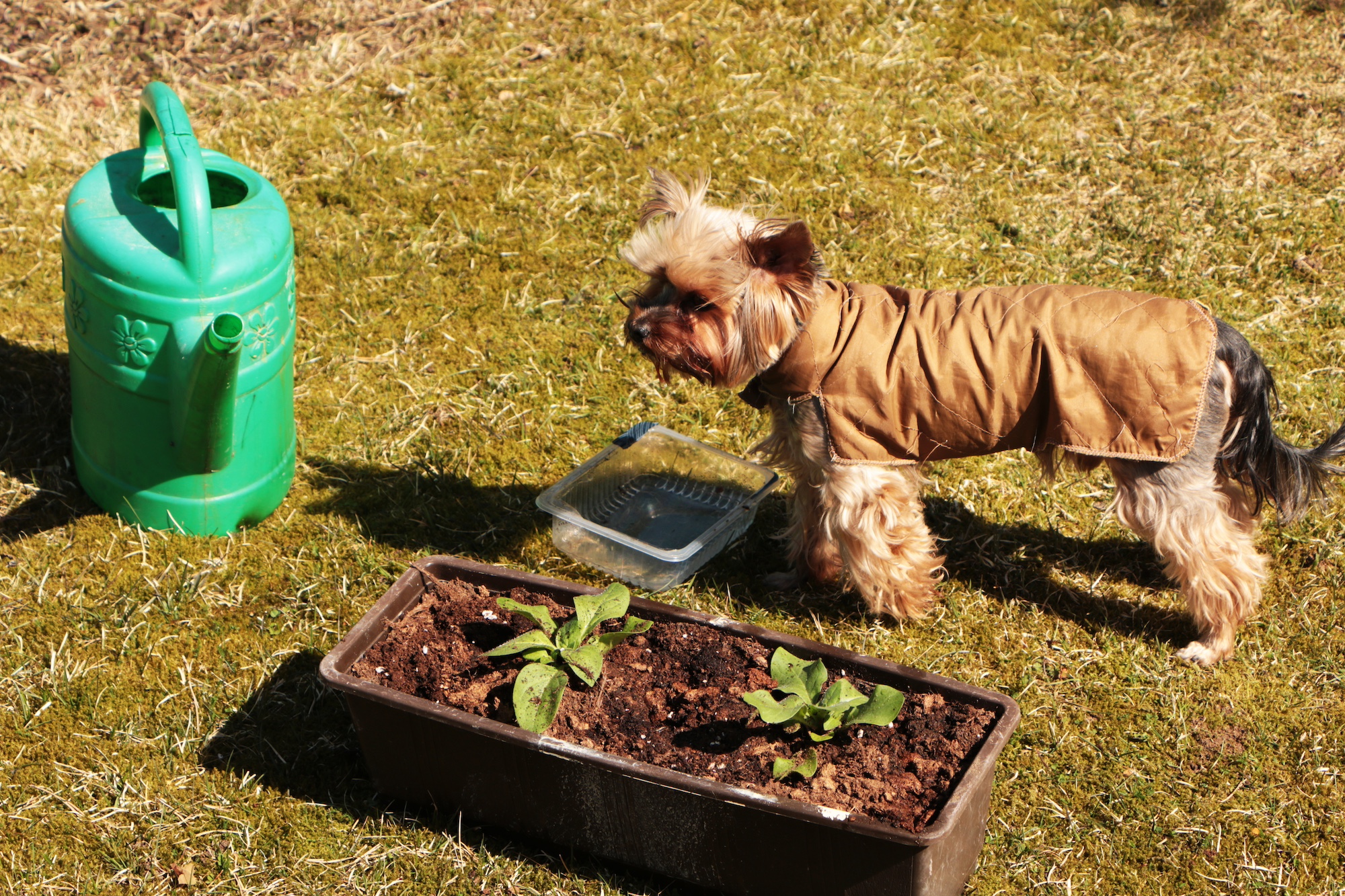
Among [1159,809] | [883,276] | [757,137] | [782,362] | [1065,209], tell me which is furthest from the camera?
[757,137]

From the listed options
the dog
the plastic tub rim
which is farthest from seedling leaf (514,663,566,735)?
the dog

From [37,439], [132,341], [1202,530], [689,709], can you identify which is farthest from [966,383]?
[37,439]

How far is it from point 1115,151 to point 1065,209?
2.55 feet

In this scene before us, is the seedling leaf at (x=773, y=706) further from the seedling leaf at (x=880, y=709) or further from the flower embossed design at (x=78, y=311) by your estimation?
the flower embossed design at (x=78, y=311)

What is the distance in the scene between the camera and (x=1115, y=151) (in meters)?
7.58

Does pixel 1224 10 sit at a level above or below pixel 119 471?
above

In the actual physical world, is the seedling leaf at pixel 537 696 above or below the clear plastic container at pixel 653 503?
above

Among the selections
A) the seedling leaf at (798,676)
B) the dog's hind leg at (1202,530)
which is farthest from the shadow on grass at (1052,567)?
the seedling leaf at (798,676)

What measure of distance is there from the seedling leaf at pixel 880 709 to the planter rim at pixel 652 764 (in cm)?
23

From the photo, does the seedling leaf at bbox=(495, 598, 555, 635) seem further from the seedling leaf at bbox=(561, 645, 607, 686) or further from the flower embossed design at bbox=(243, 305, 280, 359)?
the flower embossed design at bbox=(243, 305, 280, 359)

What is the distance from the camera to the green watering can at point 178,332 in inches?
169

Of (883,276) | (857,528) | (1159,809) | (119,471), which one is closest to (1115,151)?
(883,276)

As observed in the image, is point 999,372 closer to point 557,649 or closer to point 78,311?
point 557,649

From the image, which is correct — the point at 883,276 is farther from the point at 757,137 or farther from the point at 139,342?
the point at 139,342
